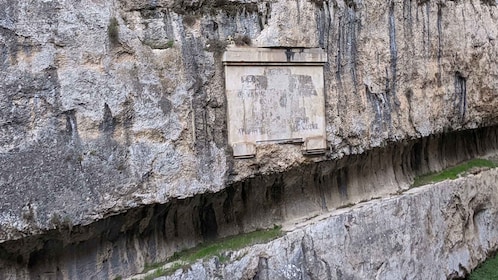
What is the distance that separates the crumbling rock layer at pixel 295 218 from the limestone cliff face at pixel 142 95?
0.30 metres

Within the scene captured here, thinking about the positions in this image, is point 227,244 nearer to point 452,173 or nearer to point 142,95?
point 142,95

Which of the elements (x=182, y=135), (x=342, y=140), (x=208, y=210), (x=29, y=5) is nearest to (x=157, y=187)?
(x=182, y=135)

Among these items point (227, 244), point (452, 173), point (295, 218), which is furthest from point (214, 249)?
point (452, 173)

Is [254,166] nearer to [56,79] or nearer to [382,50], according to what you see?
[56,79]

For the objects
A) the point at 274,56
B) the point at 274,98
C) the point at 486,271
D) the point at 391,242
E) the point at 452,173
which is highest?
the point at 274,56

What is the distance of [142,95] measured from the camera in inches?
185

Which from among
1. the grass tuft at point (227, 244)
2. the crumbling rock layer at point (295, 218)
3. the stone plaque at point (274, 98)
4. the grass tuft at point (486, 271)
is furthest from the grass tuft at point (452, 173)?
the grass tuft at point (227, 244)

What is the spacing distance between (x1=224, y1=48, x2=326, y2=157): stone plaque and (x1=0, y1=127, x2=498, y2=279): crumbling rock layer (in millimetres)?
512

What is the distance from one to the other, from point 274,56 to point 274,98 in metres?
0.45

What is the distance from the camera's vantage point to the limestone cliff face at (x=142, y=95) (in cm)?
409

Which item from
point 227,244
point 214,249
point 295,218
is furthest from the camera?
point 295,218

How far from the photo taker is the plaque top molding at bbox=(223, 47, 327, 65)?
5.23 m

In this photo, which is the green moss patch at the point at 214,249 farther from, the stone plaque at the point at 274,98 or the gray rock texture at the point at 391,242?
the stone plaque at the point at 274,98

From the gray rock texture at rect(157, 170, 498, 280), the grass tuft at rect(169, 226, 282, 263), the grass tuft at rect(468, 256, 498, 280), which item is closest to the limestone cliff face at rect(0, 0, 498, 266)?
the grass tuft at rect(169, 226, 282, 263)
